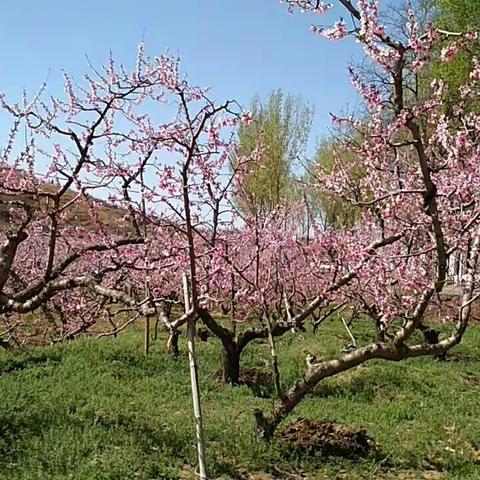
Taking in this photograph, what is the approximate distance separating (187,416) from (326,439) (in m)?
1.66

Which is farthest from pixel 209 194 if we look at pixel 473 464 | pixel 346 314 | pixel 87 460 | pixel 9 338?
pixel 346 314

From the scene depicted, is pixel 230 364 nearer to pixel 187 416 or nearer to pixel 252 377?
pixel 252 377

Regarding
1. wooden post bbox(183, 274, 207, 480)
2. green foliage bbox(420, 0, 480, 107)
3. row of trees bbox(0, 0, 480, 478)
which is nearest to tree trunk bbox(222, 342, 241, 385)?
row of trees bbox(0, 0, 480, 478)

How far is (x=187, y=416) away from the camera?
670cm

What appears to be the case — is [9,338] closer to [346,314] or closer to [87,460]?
[87,460]

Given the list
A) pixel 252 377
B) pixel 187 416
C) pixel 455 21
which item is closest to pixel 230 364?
pixel 252 377

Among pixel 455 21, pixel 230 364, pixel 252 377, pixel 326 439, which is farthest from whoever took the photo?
pixel 455 21

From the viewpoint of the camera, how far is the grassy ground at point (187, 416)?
5.19 m

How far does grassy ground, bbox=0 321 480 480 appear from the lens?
17.0ft

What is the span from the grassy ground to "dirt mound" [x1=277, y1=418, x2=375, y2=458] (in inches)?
6.2

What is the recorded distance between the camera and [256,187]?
23.8m

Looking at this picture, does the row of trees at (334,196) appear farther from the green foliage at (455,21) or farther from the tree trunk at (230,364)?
the green foliage at (455,21)

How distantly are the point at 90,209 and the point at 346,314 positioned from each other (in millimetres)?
12715

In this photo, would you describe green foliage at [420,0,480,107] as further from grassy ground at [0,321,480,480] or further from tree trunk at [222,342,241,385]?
tree trunk at [222,342,241,385]
